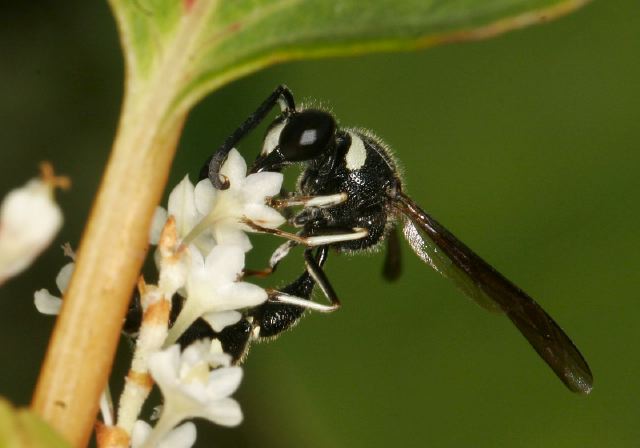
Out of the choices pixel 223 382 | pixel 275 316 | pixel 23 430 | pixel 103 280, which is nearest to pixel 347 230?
→ pixel 275 316

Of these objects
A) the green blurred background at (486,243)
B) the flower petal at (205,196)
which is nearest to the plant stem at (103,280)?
the flower petal at (205,196)

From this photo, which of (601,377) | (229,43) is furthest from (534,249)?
(229,43)

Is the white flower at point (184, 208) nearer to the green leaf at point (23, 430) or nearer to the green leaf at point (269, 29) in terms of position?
the green leaf at point (269, 29)

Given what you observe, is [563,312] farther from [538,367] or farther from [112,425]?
[112,425]

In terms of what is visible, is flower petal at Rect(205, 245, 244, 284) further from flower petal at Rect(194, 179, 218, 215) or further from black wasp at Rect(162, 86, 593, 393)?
black wasp at Rect(162, 86, 593, 393)

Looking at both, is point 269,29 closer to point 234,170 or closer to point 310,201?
point 234,170
